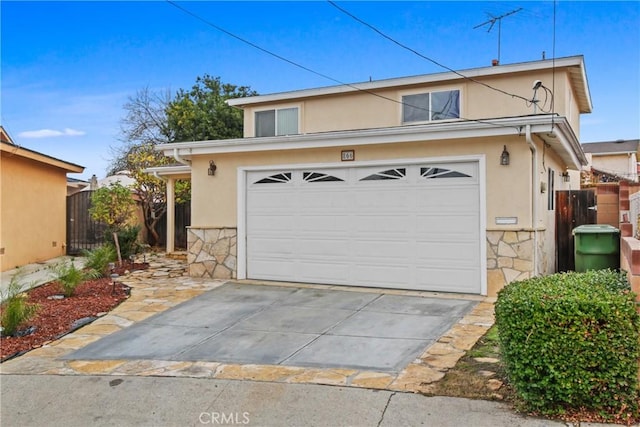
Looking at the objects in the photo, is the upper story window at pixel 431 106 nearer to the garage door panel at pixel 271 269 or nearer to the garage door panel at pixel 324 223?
the garage door panel at pixel 324 223

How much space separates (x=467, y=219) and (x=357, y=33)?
459 centimetres

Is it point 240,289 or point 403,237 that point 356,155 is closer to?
point 403,237

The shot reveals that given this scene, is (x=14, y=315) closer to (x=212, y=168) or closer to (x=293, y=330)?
(x=293, y=330)

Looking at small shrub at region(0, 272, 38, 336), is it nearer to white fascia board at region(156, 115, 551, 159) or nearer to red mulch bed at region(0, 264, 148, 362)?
red mulch bed at region(0, 264, 148, 362)

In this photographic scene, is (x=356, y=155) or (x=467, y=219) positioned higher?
(x=356, y=155)

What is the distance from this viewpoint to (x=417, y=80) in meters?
11.7

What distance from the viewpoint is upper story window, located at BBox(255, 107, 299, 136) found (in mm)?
13377

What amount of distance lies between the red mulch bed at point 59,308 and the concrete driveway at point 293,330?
2.74ft

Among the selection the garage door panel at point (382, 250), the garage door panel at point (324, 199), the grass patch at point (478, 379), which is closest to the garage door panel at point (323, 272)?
the garage door panel at point (382, 250)

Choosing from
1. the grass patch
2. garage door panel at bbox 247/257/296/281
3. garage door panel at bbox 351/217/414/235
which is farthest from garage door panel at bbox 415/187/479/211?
the grass patch

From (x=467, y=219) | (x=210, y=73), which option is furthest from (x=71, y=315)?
(x=210, y=73)

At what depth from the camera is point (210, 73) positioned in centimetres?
2642

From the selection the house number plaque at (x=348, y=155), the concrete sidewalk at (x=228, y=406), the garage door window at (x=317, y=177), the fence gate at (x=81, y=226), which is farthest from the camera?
the fence gate at (x=81, y=226)

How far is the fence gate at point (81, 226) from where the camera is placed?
576 inches
